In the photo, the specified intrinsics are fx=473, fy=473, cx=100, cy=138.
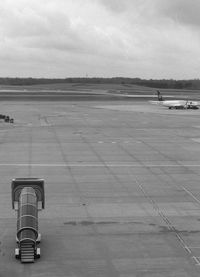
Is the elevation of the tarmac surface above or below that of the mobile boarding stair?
below

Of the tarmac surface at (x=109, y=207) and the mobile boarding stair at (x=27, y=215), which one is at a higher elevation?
the mobile boarding stair at (x=27, y=215)

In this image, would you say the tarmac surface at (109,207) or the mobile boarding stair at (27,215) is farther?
the mobile boarding stair at (27,215)

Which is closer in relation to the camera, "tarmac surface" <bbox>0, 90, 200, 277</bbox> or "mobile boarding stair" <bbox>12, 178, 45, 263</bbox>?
"tarmac surface" <bbox>0, 90, 200, 277</bbox>

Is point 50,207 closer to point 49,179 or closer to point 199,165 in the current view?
point 49,179

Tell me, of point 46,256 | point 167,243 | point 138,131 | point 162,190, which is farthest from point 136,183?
point 138,131
